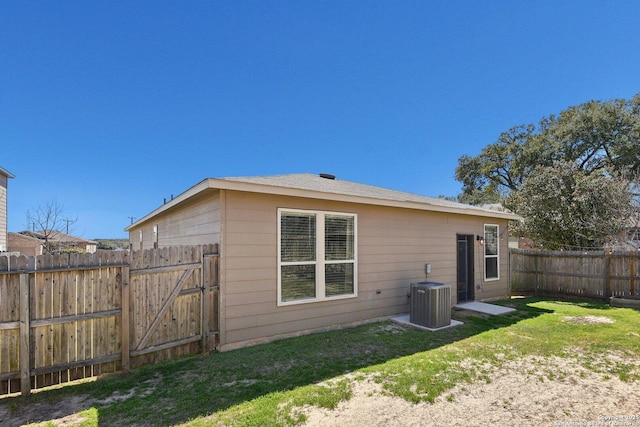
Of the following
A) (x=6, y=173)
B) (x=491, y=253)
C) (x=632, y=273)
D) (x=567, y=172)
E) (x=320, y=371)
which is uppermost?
(x=6, y=173)

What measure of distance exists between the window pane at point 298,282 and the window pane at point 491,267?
19.5 feet

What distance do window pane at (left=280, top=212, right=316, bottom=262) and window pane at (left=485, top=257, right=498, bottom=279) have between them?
603cm

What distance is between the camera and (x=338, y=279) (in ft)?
19.8

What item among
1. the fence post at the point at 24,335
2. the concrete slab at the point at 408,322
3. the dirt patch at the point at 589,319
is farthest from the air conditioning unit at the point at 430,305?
the fence post at the point at 24,335

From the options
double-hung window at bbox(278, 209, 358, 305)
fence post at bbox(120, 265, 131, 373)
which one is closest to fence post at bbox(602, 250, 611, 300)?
A: double-hung window at bbox(278, 209, 358, 305)

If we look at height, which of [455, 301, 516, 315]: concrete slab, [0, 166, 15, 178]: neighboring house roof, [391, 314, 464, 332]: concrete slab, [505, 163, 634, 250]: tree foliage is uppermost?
[0, 166, 15, 178]: neighboring house roof

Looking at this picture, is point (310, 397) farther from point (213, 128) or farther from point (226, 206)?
point (213, 128)

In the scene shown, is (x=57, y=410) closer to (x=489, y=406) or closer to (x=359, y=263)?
(x=489, y=406)

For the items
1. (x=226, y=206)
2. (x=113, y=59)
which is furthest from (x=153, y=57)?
(x=226, y=206)

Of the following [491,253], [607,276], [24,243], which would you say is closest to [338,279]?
[491,253]

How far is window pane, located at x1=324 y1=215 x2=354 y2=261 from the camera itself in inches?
232

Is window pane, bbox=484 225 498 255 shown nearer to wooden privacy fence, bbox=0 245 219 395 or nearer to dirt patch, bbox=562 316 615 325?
dirt patch, bbox=562 316 615 325

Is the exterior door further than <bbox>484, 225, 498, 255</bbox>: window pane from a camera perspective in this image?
No

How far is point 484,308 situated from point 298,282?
5.08 meters
